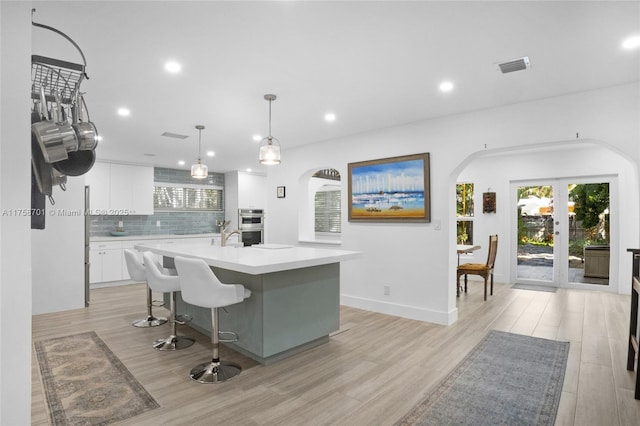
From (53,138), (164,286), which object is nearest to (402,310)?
(164,286)

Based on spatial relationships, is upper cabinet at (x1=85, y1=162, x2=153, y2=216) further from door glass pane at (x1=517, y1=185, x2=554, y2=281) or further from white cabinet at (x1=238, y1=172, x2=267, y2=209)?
door glass pane at (x1=517, y1=185, x2=554, y2=281)

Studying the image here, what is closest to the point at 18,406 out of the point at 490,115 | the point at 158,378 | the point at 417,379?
the point at 158,378

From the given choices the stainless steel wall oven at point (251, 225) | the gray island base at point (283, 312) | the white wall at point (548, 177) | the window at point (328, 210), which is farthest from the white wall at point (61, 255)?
the white wall at point (548, 177)

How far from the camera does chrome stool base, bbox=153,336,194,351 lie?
3.47m

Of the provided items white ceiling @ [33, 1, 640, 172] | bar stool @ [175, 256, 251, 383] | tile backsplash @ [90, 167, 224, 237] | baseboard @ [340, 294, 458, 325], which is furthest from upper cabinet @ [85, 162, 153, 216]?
bar stool @ [175, 256, 251, 383]

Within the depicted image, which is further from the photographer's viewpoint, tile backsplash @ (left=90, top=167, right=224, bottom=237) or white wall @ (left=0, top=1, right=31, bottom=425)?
tile backsplash @ (left=90, top=167, right=224, bottom=237)

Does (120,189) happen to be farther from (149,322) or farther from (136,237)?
(149,322)

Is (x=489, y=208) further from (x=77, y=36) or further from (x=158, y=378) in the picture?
(x=77, y=36)

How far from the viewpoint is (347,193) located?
5297mm

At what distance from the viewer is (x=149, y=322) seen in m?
4.29

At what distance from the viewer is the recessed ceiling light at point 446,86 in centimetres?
321

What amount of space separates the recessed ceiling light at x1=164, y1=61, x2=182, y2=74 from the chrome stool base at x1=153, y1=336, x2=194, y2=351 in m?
2.47

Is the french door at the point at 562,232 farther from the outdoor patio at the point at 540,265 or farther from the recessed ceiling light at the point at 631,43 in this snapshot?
the recessed ceiling light at the point at 631,43

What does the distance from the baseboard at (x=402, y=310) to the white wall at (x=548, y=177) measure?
109 inches
